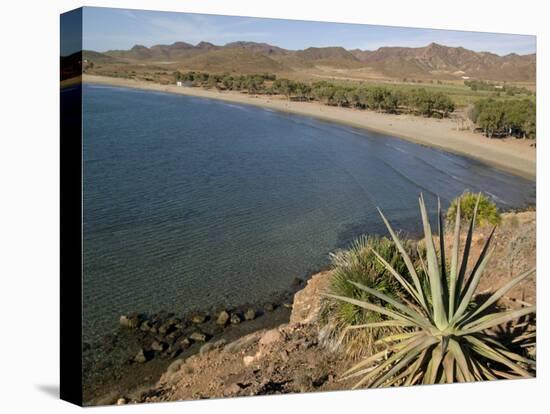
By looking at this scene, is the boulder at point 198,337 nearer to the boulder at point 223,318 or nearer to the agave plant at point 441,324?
the boulder at point 223,318

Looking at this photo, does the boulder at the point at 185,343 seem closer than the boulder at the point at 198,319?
Yes

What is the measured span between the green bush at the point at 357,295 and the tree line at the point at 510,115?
2.69 metres

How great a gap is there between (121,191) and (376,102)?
183 inches

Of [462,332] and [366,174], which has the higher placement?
[366,174]

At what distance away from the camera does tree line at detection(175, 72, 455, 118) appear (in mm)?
8281

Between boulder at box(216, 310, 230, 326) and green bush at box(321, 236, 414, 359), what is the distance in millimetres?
1071

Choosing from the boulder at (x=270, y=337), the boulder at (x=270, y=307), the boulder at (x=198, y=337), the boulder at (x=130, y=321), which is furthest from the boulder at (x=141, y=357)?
the boulder at (x=270, y=307)

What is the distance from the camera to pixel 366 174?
8.86 meters

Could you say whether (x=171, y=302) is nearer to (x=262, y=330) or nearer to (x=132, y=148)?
(x=262, y=330)

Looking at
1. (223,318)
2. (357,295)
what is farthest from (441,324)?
(223,318)

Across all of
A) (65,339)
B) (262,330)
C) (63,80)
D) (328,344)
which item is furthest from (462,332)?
(63,80)

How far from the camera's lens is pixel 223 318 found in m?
7.14

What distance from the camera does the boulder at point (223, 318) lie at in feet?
23.4

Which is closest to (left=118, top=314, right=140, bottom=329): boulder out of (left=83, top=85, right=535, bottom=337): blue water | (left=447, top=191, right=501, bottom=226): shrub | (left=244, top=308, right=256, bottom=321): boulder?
(left=83, top=85, right=535, bottom=337): blue water
